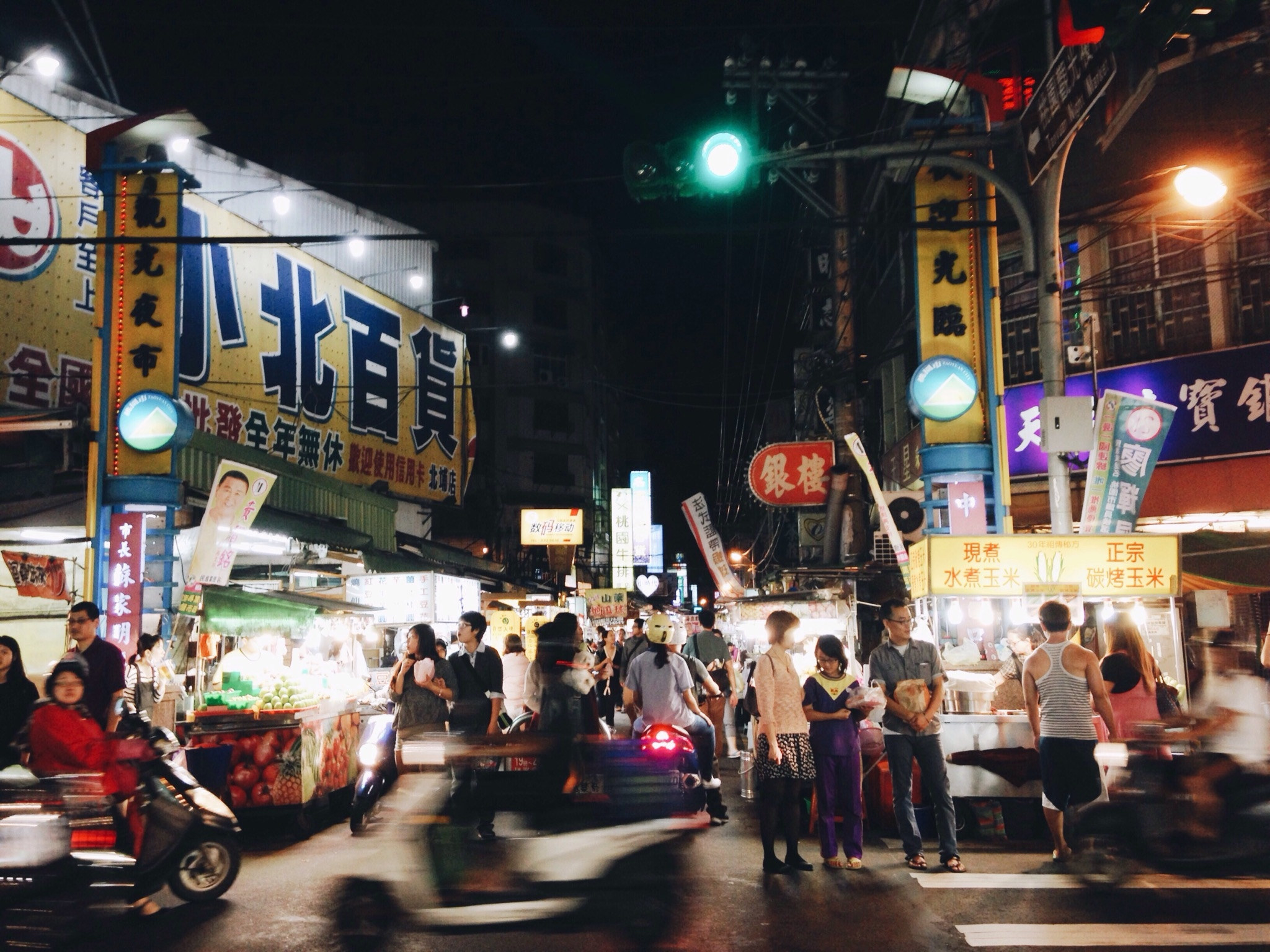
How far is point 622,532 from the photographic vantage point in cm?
5403

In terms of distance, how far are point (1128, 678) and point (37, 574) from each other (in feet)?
44.0

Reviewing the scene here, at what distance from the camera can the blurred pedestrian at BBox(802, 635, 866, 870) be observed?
8.26 metres

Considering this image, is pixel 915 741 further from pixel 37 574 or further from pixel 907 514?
pixel 37 574

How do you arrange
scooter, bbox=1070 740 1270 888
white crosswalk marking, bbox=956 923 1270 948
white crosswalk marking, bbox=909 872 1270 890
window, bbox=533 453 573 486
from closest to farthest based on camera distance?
1. white crosswalk marking, bbox=956 923 1270 948
2. scooter, bbox=1070 740 1270 888
3. white crosswalk marking, bbox=909 872 1270 890
4. window, bbox=533 453 573 486

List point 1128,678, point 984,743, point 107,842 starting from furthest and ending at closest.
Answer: point 984,743
point 1128,678
point 107,842

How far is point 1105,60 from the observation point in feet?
28.6

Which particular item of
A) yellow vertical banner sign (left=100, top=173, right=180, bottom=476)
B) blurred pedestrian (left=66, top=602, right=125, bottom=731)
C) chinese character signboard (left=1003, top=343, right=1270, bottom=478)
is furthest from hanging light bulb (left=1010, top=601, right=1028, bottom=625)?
yellow vertical banner sign (left=100, top=173, right=180, bottom=476)

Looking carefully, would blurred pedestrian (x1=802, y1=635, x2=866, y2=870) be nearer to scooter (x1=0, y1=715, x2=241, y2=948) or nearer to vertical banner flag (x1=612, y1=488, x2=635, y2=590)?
scooter (x1=0, y1=715, x2=241, y2=948)

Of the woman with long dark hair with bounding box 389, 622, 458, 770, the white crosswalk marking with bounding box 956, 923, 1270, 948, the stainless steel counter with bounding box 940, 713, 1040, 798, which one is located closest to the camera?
the white crosswalk marking with bounding box 956, 923, 1270, 948

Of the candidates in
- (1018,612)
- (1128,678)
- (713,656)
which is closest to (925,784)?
(1128,678)

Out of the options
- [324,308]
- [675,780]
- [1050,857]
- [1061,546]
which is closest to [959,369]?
[1061,546]

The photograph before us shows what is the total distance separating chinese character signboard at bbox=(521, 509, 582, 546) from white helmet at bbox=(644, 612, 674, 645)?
102 feet

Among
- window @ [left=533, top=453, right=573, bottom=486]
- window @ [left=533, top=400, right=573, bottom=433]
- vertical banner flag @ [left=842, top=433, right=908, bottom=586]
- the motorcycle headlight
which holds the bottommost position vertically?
the motorcycle headlight

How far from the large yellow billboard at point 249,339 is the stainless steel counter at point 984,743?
12.1 metres
